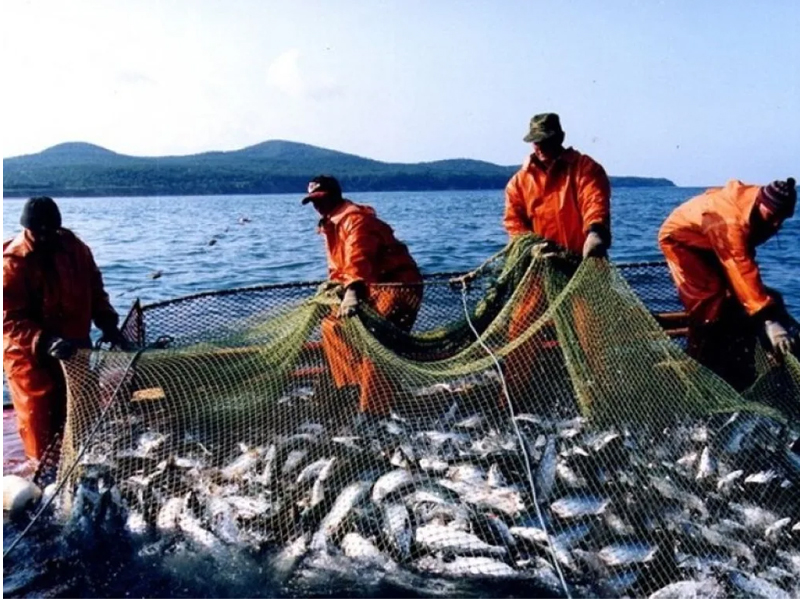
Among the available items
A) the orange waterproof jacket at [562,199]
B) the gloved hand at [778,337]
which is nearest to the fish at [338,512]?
the orange waterproof jacket at [562,199]

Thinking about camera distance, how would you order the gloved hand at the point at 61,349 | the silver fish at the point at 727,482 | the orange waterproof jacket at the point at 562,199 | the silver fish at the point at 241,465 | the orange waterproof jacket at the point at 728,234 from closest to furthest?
the silver fish at the point at 727,482, the silver fish at the point at 241,465, the orange waterproof jacket at the point at 728,234, the gloved hand at the point at 61,349, the orange waterproof jacket at the point at 562,199

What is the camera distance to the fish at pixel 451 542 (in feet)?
17.3

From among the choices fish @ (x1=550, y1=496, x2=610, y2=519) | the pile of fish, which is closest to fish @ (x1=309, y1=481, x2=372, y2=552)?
the pile of fish

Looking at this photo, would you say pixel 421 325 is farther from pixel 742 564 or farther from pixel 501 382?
pixel 742 564

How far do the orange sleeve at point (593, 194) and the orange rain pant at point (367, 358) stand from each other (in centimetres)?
177

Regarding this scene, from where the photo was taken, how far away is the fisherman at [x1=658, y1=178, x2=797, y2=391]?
6168 mm

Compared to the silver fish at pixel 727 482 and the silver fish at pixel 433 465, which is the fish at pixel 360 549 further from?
the silver fish at pixel 727 482

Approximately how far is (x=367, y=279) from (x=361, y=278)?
0.15 m

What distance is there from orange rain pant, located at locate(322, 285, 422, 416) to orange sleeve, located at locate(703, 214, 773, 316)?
2787mm

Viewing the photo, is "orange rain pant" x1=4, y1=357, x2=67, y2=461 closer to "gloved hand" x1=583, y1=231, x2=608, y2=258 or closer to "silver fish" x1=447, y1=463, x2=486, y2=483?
"silver fish" x1=447, y1=463, x2=486, y2=483

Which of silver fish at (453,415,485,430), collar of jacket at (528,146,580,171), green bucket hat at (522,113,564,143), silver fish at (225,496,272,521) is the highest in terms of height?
green bucket hat at (522,113,564,143)

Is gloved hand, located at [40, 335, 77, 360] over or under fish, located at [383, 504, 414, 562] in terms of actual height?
over

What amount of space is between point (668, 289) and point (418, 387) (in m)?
4.26

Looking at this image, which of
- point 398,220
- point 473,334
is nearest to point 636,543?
point 473,334
